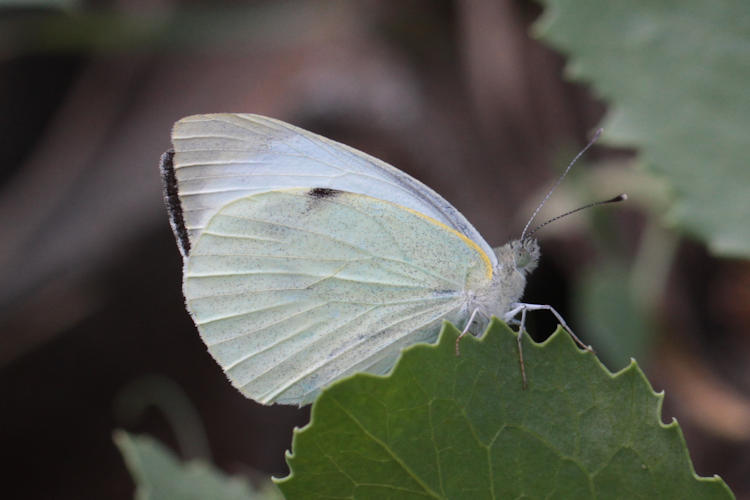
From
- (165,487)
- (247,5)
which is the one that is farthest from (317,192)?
(247,5)

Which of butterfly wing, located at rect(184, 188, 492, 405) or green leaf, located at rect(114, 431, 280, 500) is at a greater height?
butterfly wing, located at rect(184, 188, 492, 405)

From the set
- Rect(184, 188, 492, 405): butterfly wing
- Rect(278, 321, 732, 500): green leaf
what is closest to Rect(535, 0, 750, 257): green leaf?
Rect(184, 188, 492, 405): butterfly wing

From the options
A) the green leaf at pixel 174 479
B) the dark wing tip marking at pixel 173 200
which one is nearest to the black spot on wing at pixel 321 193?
the dark wing tip marking at pixel 173 200

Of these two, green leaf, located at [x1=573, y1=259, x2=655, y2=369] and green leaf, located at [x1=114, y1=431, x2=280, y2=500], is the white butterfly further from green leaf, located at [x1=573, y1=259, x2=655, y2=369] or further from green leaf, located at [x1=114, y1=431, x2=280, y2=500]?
green leaf, located at [x1=573, y1=259, x2=655, y2=369]

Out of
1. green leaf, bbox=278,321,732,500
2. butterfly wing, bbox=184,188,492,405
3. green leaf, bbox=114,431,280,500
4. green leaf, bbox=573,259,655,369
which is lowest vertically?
green leaf, bbox=573,259,655,369

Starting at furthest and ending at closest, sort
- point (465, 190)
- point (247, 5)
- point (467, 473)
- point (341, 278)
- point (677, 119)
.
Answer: point (247, 5) → point (465, 190) → point (677, 119) → point (341, 278) → point (467, 473)

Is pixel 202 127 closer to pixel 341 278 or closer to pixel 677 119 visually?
pixel 341 278

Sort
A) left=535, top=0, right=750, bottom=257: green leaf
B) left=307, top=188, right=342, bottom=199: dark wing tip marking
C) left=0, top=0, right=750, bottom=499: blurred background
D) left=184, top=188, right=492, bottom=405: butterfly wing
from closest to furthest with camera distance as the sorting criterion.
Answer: left=184, top=188, right=492, bottom=405: butterfly wing, left=307, top=188, right=342, bottom=199: dark wing tip marking, left=535, top=0, right=750, bottom=257: green leaf, left=0, top=0, right=750, bottom=499: blurred background
